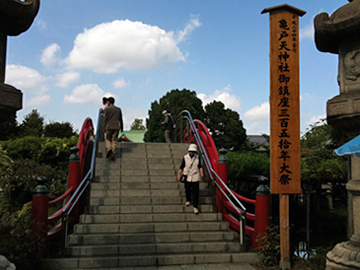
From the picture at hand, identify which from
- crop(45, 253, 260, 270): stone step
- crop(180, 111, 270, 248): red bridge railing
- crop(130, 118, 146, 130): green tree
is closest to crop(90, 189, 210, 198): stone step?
crop(180, 111, 270, 248): red bridge railing

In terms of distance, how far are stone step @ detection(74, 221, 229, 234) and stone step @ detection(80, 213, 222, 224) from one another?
0.75ft

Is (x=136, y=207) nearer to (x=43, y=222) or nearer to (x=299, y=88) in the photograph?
(x=43, y=222)

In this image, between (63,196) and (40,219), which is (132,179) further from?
(40,219)

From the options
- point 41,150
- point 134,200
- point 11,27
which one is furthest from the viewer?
point 41,150

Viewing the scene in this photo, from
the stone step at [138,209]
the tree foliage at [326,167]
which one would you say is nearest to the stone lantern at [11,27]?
the stone step at [138,209]

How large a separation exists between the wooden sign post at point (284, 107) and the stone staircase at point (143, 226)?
4.53 ft

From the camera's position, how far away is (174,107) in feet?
102

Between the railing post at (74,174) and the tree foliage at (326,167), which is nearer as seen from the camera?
the railing post at (74,174)

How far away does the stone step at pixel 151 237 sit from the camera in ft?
20.0

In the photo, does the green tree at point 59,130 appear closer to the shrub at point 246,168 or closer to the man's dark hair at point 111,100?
the man's dark hair at point 111,100

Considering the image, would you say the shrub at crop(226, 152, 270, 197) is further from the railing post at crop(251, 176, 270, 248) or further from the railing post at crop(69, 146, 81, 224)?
the railing post at crop(69, 146, 81, 224)

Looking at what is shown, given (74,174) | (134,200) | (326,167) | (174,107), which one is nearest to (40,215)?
(74,174)

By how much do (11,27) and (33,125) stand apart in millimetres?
19342

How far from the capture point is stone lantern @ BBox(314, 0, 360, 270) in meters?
4.08
